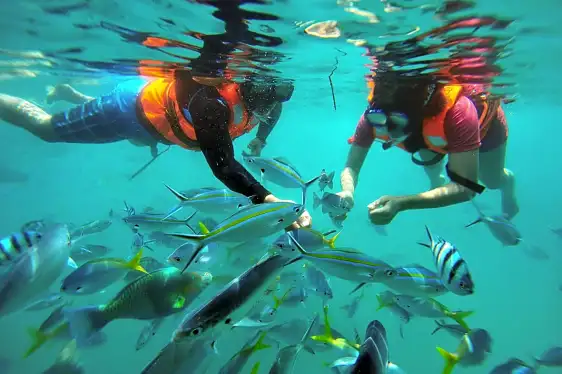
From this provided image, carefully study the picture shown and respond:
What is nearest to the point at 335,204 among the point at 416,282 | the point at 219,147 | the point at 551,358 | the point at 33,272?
the point at 416,282

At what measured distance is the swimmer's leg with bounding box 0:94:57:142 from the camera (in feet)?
23.0

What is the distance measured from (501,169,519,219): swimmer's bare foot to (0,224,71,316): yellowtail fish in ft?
32.1

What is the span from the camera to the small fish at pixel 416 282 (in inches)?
136

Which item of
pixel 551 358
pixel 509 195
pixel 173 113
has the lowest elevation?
pixel 551 358

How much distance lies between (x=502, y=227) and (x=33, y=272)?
23.0ft

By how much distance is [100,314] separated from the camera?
275cm

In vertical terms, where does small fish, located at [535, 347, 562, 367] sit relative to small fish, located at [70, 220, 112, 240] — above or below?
below

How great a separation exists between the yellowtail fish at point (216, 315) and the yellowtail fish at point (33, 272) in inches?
39.0

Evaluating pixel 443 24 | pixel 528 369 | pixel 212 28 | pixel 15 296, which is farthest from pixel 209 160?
pixel 443 24

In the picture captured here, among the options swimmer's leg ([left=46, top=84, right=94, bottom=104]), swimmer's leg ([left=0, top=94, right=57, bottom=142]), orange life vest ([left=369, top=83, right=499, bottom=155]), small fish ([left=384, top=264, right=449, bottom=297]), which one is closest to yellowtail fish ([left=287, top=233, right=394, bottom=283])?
small fish ([left=384, top=264, right=449, bottom=297])

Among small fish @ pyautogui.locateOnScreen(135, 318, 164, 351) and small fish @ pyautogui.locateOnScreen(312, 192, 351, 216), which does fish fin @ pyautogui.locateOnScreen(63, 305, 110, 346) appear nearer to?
small fish @ pyautogui.locateOnScreen(135, 318, 164, 351)

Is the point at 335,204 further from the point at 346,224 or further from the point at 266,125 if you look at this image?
the point at 346,224

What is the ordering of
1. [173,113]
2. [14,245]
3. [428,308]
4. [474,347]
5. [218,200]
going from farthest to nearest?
[173,113]
[474,347]
[428,308]
[218,200]
[14,245]

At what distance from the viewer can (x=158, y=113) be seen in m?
6.38
